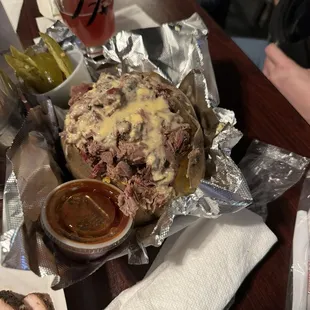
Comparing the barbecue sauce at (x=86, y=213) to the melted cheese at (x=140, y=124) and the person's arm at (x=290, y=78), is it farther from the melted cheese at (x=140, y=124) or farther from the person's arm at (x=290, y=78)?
the person's arm at (x=290, y=78)

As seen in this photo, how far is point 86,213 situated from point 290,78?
699mm

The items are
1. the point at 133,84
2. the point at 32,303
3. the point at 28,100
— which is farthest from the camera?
the point at 28,100

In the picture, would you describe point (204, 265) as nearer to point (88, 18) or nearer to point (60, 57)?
point (60, 57)

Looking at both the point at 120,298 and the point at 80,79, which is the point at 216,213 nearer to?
the point at 120,298

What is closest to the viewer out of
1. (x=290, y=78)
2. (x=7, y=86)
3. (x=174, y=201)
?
(x=174, y=201)

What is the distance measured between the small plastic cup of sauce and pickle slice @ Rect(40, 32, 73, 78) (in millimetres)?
294

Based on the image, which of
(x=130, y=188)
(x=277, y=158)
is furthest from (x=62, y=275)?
(x=277, y=158)

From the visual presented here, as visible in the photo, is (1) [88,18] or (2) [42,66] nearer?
(2) [42,66]

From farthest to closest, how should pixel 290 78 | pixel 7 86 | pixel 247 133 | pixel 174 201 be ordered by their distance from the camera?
1. pixel 290 78
2. pixel 247 133
3. pixel 7 86
4. pixel 174 201

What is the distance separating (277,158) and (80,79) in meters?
0.46

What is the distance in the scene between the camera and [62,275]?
2.40ft

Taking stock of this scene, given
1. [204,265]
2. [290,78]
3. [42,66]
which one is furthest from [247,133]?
[42,66]

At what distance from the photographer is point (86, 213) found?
766mm

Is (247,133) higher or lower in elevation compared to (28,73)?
lower
